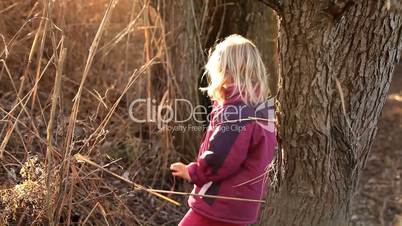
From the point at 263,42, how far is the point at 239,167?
2261mm

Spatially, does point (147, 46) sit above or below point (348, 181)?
above

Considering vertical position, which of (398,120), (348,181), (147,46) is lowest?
(398,120)

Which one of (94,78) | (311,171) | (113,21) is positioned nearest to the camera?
(311,171)

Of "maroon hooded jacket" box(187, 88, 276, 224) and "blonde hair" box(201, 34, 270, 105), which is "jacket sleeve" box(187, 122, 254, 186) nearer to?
"maroon hooded jacket" box(187, 88, 276, 224)

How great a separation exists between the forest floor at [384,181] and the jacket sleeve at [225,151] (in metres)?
1.59

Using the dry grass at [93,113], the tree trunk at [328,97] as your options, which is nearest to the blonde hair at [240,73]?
the tree trunk at [328,97]

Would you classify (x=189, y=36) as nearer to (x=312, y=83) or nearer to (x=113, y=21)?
(x=113, y=21)

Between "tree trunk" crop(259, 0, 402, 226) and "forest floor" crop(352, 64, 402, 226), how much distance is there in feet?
3.96

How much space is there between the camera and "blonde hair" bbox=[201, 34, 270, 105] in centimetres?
300

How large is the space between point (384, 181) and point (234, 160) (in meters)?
3.42

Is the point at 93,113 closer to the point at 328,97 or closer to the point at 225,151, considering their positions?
the point at 225,151

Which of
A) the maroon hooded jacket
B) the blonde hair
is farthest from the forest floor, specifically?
the blonde hair

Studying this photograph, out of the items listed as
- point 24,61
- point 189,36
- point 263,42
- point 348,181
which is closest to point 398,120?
point 263,42

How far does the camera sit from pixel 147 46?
16.1 ft
